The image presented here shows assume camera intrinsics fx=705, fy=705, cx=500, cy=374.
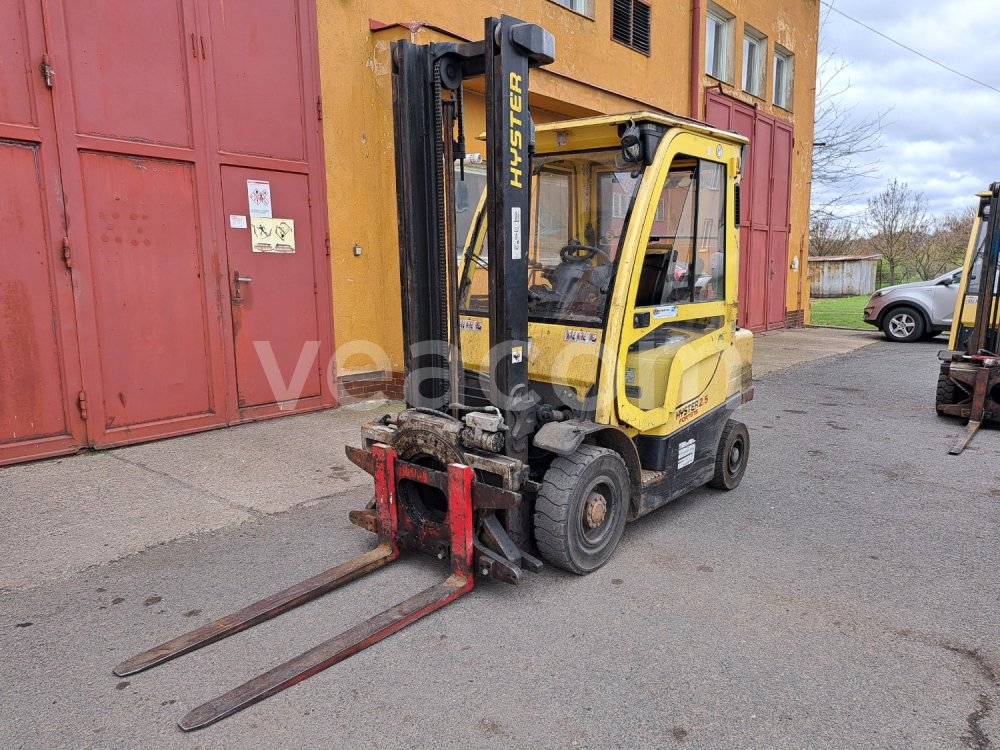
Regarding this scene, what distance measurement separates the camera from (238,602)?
3.53 meters

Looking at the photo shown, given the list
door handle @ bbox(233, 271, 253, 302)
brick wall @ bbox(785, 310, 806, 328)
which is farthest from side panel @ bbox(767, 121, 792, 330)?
door handle @ bbox(233, 271, 253, 302)

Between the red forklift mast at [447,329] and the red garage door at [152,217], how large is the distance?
3219 mm

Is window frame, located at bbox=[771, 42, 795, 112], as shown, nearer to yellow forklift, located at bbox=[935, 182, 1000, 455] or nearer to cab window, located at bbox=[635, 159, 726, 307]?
yellow forklift, located at bbox=[935, 182, 1000, 455]

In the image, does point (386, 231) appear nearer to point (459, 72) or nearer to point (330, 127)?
point (330, 127)

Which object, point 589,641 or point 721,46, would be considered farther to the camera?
point 721,46

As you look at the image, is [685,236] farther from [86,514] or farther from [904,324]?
[904,324]

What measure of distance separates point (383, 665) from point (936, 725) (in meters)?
2.13

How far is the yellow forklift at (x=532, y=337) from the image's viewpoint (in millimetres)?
3449

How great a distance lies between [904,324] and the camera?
1504 cm

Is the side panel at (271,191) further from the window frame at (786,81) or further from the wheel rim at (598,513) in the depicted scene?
the window frame at (786,81)

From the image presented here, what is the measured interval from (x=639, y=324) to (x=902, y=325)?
532 inches

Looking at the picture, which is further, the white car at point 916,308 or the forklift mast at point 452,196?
the white car at point 916,308

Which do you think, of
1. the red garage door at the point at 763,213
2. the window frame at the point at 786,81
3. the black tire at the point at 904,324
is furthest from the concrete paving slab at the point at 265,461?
the window frame at the point at 786,81

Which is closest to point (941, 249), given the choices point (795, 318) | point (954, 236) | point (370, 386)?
point (954, 236)
